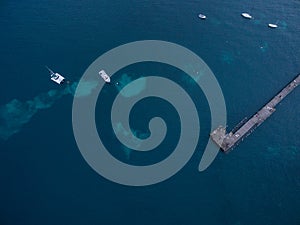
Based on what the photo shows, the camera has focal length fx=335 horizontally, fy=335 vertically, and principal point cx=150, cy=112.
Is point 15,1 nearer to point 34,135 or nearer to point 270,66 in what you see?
point 34,135

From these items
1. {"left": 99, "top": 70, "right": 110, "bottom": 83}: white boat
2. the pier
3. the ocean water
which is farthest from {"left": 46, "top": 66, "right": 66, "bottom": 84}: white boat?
the pier

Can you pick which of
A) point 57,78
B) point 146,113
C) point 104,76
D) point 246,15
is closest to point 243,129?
point 146,113

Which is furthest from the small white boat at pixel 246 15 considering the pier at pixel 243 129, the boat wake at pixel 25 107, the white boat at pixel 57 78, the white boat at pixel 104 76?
the white boat at pixel 57 78

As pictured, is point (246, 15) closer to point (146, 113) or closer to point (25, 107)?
point (146, 113)

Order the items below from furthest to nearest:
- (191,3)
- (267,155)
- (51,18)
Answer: (191,3) → (51,18) → (267,155)

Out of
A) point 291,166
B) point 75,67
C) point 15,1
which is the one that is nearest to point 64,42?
point 75,67

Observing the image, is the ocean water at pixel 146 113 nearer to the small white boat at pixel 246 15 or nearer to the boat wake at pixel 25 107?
the boat wake at pixel 25 107
